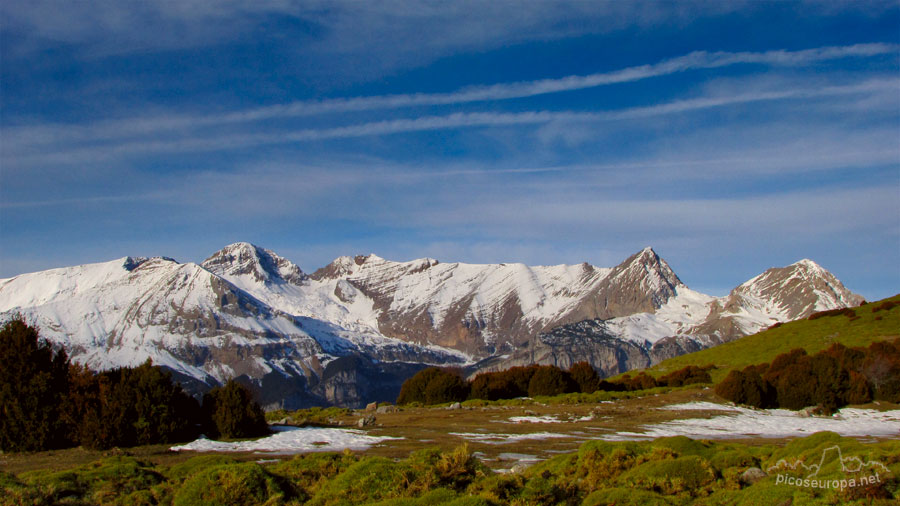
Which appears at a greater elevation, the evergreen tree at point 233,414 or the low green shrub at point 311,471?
the evergreen tree at point 233,414

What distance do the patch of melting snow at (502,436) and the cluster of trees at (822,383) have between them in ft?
75.7

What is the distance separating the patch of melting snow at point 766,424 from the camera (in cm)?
3600

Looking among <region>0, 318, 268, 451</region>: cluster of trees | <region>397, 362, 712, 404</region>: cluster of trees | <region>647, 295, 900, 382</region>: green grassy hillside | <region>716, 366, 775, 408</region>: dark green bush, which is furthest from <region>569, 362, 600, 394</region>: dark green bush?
<region>0, 318, 268, 451</region>: cluster of trees

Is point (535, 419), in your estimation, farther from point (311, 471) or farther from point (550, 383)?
point (311, 471)

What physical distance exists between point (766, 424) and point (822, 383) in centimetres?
1059

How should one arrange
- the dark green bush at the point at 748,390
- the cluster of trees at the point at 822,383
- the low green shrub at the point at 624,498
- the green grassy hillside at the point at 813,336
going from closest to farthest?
the low green shrub at the point at 624,498, the cluster of trees at the point at 822,383, the dark green bush at the point at 748,390, the green grassy hillside at the point at 813,336

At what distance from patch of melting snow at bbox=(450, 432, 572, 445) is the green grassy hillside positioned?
3820cm

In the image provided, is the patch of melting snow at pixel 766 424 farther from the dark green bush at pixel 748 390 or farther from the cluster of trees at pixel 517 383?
the cluster of trees at pixel 517 383

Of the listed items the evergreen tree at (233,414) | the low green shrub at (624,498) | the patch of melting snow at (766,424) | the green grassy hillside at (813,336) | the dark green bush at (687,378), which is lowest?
the patch of melting snow at (766,424)

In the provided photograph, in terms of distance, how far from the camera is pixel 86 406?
28109mm

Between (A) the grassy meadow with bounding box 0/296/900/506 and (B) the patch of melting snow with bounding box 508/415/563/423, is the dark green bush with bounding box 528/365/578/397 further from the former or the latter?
(A) the grassy meadow with bounding box 0/296/900/506

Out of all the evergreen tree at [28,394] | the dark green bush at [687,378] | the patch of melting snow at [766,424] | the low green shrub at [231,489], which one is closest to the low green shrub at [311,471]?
the low green shrub at [231,489]

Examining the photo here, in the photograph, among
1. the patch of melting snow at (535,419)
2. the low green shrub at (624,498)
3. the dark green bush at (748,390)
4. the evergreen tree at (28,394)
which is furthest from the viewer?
the dark green bush at (748,390)

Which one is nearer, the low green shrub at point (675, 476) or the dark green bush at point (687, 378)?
the low green shrub at point (675, 476)
